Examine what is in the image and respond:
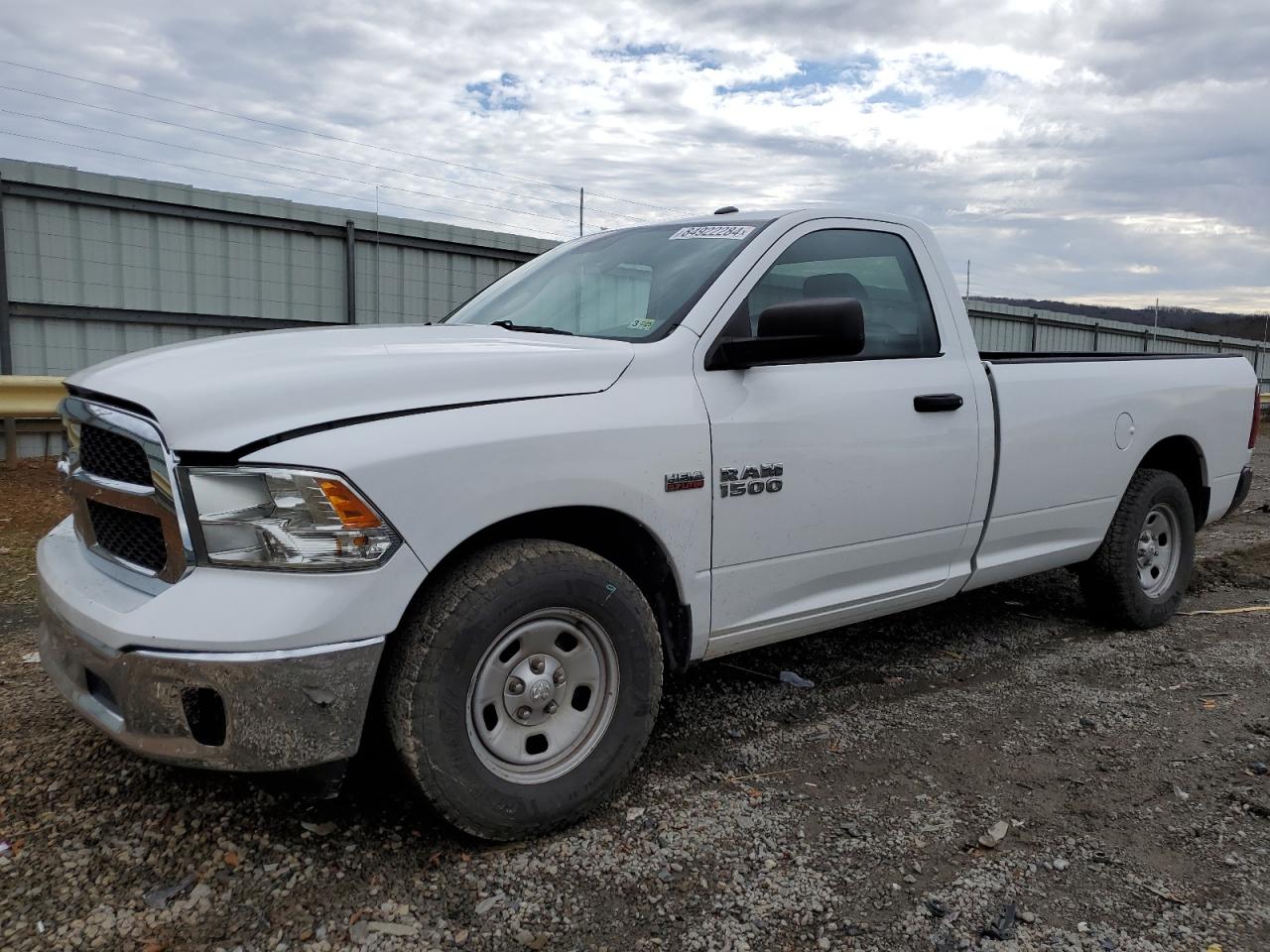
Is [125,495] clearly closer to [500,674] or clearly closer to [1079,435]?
[500,674]

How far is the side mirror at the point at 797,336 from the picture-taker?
121 inches

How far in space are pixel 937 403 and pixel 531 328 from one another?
1574mm

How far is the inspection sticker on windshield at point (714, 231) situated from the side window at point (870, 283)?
0.57 feet

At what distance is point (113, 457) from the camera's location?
264 cm

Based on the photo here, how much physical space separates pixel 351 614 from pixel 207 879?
2.82 feet

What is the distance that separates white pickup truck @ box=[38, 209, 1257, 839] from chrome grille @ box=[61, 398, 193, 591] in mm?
10

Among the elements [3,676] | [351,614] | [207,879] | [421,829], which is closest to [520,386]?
[351,614]

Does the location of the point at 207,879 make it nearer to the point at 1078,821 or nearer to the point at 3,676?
the point at 3,676

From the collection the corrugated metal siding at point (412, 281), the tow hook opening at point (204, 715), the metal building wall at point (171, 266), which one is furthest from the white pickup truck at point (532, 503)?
the corrugated metal siding at point (412, 281)

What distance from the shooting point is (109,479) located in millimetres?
2658

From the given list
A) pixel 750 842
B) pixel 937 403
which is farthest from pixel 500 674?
pixel 937 403

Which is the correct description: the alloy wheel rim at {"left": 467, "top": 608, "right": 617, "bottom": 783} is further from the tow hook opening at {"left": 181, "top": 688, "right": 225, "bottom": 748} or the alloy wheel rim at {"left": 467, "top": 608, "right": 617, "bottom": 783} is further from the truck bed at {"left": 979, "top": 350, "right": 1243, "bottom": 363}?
the truck bed at {"left": 979, "top": 350, "right": 1243, "bottom": 363}

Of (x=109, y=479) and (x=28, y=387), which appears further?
(x=28, y=387)

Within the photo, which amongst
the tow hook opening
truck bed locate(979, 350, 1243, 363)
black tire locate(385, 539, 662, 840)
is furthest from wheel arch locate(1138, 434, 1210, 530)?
the tow hook opening
